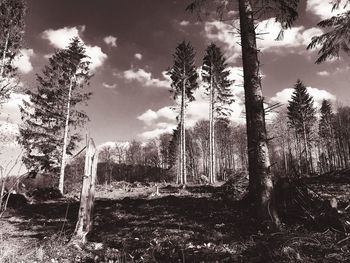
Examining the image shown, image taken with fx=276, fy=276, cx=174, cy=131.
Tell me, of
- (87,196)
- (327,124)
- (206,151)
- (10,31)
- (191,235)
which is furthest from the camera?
(206,151)

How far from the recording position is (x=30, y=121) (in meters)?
20.9

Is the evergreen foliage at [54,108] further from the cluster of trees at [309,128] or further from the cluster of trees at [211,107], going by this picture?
the cluster of trees at [309,128]

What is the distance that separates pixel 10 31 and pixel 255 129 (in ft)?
49.6

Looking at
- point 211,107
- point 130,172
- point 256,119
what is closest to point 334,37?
point 256,119

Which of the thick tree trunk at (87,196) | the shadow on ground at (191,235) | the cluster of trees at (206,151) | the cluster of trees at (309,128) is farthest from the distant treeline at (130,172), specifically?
the thick tree trunk at (87,196)

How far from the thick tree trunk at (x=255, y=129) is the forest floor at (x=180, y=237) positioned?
0.64 m

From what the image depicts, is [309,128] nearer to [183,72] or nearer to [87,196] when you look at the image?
[183,72]

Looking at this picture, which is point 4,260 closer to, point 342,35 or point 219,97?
point 342,35

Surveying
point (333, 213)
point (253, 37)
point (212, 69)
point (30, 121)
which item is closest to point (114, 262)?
point (333, 213)

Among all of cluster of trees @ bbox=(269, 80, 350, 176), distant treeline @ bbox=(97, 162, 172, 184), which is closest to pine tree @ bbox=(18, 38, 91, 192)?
cluster of trees @ bbox=(269, 80, 350, 176)

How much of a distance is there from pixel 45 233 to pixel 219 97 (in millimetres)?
21680

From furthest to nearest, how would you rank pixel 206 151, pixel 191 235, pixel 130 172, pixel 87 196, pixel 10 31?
pixel 130 172, pixel 206 151, pixel 10 31, pixel 87 196, pixel 191 235

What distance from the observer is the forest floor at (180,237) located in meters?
5.06

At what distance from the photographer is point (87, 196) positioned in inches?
314
